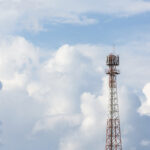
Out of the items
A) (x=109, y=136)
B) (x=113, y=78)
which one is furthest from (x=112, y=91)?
(x=109, y=136)

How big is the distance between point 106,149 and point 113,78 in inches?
1024

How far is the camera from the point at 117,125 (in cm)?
16588

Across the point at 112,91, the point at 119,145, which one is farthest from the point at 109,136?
the point at 112,91

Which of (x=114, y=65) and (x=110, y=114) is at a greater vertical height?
(x=114, y=65)

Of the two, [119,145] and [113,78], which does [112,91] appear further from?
[119,145]

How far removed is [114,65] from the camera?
16838 centimetres

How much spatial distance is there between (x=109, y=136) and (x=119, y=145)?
4793 millimetres

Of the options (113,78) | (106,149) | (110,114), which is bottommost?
(106,149)

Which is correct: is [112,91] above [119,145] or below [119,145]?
above

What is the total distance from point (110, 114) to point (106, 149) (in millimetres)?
12625

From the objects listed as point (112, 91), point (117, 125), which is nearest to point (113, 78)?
point (112, 91)

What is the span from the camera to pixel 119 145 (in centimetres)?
16438

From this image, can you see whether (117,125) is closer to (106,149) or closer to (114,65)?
(106,149)

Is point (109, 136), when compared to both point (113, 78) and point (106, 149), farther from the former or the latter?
point (113, 78)
